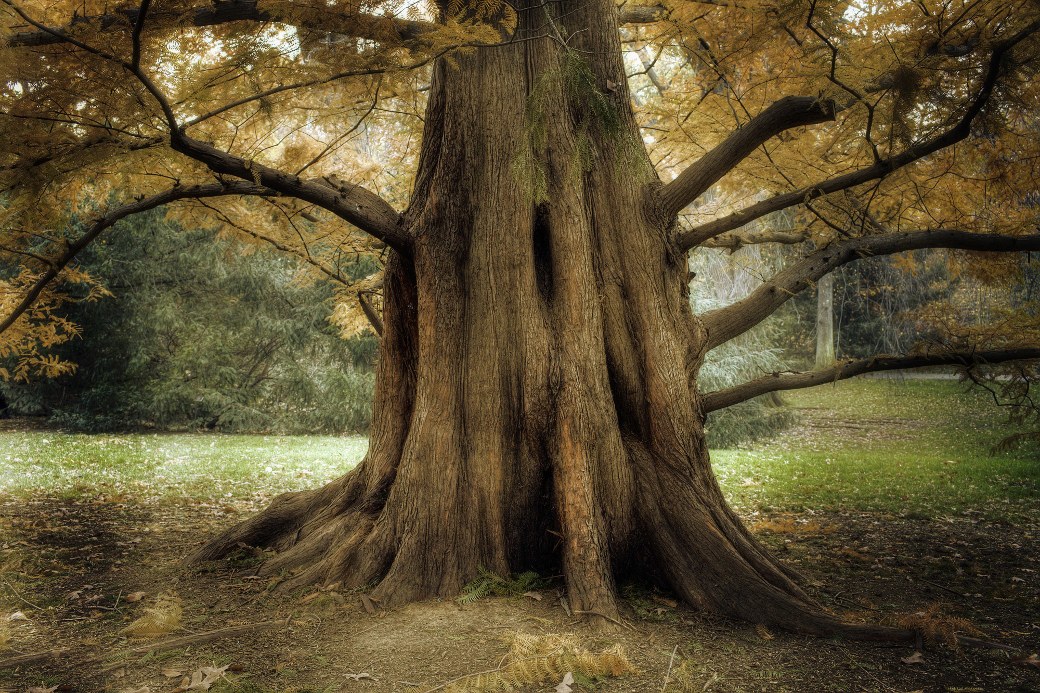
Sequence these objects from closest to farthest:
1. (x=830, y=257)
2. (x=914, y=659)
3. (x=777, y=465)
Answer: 1. (x=914, y=659)
2. (x=830, y=257)
3. (x=777, y=465)

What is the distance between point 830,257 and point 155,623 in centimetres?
507

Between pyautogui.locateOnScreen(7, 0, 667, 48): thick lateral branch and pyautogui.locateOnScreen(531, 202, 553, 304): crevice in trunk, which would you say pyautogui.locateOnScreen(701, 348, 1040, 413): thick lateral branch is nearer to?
pyautogui.locateOnScreen(531, 202, 553, 304): crevice in trunk

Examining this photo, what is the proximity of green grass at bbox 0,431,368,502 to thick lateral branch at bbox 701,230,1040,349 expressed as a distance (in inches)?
245

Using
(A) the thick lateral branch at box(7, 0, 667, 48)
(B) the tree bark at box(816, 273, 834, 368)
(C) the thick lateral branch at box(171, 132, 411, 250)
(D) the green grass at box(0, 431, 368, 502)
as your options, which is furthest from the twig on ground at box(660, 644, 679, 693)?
(B) the tree bark at box(816, 273, 834, 368)

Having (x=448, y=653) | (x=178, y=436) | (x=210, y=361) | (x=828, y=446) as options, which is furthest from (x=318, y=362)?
(x=448, y=653)

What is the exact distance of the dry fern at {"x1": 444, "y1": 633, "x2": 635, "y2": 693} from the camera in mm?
3340

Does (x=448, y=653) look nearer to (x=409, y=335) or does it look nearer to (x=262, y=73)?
(x=409, y=335)

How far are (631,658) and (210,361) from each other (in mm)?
14730

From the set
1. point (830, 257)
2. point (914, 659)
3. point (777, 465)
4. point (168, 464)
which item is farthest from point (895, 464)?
point (168, 464)

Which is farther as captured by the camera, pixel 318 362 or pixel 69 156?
pixel 318 362

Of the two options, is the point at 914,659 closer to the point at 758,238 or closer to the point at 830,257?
the point at 830,257

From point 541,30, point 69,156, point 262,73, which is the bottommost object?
point 69,156

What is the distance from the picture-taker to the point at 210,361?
16188mm

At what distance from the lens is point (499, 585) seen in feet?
14.3
